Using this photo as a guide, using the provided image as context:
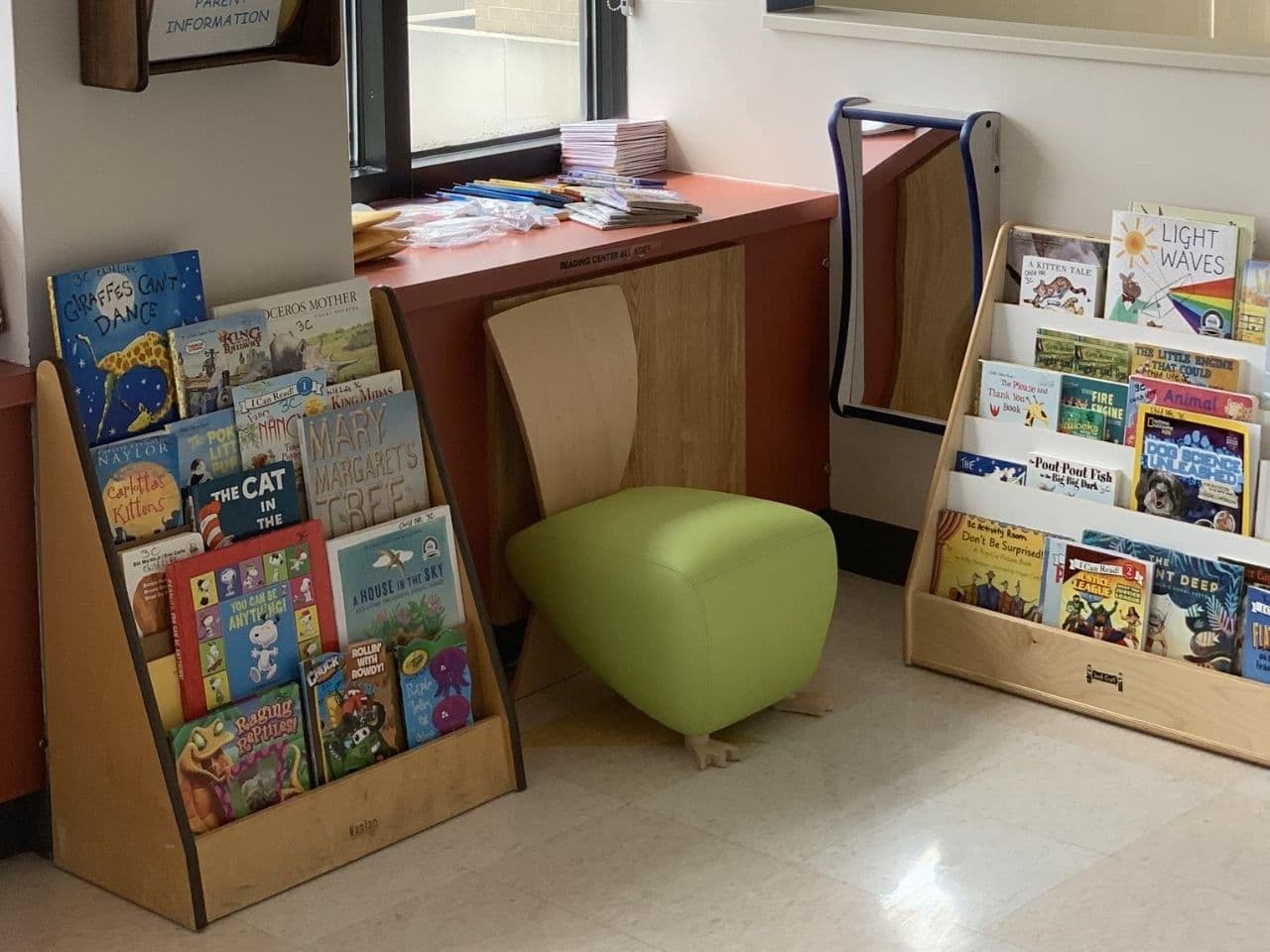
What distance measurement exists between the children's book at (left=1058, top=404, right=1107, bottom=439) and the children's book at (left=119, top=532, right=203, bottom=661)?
5.68 feet

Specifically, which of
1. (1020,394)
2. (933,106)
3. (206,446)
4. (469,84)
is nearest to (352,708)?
(206,446)

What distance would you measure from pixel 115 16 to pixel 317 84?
19.1 inches

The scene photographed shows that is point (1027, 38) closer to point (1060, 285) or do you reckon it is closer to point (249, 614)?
point (1060, 285)

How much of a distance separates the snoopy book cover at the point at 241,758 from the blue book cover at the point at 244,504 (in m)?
0.26

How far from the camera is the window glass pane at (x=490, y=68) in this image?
3.98 m

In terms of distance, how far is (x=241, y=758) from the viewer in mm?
2814

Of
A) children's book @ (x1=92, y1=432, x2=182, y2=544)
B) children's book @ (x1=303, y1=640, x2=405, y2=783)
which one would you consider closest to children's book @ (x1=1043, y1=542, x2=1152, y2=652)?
children's book @ (x1=303, y1=640, x2=405, y2=783)

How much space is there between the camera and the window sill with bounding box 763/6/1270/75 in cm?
339

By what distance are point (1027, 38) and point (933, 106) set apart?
27 cm

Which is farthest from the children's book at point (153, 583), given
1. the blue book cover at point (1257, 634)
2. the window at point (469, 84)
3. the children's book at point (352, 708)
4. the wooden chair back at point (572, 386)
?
the blue book cover at point (1257, 634)

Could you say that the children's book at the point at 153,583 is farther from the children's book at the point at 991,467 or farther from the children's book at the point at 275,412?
the children's book at the point at 991,467

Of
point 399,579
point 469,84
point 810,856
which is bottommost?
point 810,856

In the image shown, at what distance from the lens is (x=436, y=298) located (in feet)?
10.9

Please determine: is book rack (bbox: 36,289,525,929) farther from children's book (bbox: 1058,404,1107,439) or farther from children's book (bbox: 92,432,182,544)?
children's book (bbox: 1058,404,1107,439)
